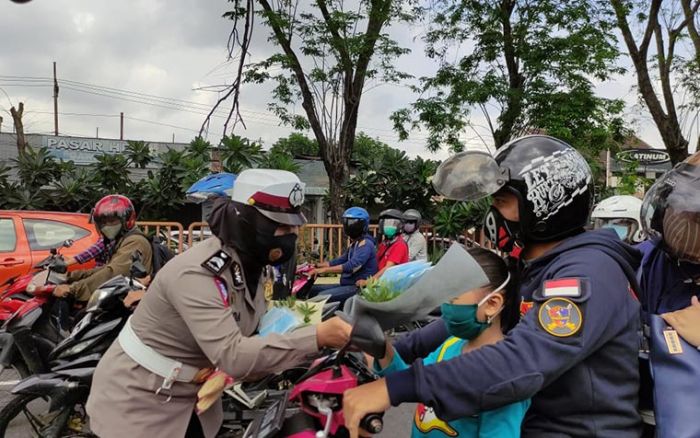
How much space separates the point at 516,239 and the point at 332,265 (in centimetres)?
571

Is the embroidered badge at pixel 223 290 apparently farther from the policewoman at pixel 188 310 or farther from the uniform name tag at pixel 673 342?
the uniform name tag at pixel 673 342

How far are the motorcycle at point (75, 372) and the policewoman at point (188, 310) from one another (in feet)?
3.06

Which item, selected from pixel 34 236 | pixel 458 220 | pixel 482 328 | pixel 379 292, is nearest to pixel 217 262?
pixel 379 292

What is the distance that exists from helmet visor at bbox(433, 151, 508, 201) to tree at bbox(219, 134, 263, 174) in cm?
1086

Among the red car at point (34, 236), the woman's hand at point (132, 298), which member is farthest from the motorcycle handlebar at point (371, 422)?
the red car at point (34, 236)

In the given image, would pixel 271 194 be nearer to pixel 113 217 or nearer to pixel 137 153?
pixel 113 217

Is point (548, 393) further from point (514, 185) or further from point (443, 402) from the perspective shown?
point (514, 185)

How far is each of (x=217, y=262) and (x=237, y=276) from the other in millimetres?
131

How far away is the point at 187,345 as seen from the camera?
86.4 inches

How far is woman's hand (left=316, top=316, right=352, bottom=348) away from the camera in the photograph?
5.67 ft

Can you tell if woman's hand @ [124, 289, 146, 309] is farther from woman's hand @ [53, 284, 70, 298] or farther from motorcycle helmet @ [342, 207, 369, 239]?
motorcycle helmet @ [342, 207, 369, 239]

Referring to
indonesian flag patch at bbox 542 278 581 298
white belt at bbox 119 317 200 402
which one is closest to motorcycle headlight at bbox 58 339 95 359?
white belt at bbox 119 317 200 402

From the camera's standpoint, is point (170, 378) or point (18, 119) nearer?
point (170, 378)

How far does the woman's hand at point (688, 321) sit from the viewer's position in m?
1.49
